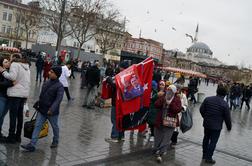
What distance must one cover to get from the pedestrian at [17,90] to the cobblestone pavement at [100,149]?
0.33 meters

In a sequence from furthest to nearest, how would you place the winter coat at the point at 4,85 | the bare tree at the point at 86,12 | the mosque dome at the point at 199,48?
the mosque dome at the point at 199,48
the bare tree at the point at 86,12
the winter coat at the point at 4,85

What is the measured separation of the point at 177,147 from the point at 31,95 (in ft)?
24.3

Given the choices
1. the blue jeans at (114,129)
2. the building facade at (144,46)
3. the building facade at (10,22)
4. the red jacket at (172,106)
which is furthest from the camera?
the building facade at (144,46)

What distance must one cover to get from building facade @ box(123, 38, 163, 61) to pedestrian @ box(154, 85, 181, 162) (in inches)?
3997

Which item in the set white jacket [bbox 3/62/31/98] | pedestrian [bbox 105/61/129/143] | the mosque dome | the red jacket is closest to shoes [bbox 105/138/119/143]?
pedestrian [bbox 105/61/129/143]

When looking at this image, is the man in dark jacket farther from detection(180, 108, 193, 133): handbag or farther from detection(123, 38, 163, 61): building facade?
detection(123, 38, 163, 61): building facade

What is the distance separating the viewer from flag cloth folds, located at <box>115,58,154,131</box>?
8.22 meters

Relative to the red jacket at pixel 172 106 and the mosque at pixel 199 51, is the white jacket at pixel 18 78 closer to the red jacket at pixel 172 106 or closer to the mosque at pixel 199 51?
the red jacket at pixel 172 106

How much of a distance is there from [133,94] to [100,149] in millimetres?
1463

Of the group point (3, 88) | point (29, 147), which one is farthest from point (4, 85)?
point (29, 147)

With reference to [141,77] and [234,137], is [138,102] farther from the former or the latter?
[234,137]

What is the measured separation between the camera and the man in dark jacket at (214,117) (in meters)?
8.20

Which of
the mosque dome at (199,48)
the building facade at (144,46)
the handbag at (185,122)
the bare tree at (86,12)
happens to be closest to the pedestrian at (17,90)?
the handbag at (185,122)

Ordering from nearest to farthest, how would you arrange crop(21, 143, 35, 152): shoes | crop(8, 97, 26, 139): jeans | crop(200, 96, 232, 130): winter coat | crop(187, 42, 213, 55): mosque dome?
crop(21, 143, 35, 152): shoes, crop(8, 97, 26, 139): jeans, crop(200, 96, 232, 130): winter coat, crop(187, 42, 213, 55): mosque dome
